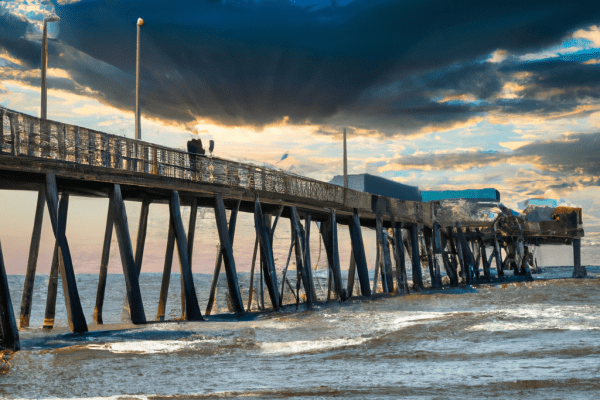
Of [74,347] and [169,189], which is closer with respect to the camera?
[74,347]

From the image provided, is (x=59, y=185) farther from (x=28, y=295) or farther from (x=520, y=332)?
(x=520, y=332)

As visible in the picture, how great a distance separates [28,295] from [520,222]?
119 feet

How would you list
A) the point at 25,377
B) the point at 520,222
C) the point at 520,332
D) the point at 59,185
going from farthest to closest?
the point at 520,222 → the point at 59,185 → the point at 520,332 → the point at 25,377

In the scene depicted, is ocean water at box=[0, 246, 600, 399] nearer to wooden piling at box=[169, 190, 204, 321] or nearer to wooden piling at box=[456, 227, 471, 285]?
wooden piling at box=[169, 190, 204, 321]

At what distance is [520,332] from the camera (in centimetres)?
1174

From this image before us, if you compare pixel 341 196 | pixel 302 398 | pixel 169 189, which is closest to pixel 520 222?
pixel 341 196

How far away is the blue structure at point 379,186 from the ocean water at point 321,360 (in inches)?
2942

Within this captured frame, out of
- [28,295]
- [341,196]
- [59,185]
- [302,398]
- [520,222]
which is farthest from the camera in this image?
[520,222]

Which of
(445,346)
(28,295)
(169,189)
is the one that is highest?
(169,189)

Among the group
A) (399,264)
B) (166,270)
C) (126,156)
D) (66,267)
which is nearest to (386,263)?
(399,264)

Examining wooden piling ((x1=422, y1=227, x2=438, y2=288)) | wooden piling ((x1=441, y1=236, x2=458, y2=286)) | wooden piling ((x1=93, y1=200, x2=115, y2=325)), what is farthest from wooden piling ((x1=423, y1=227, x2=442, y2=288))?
wooden piling ((x1=93, y1=200, x2=115, y2=325))

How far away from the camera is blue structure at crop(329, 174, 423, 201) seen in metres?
91.2

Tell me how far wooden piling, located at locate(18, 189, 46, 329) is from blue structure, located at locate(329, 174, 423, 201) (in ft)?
238

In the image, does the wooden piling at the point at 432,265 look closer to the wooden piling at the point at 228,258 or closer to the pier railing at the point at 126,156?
the pier railing at the point at 126,156
